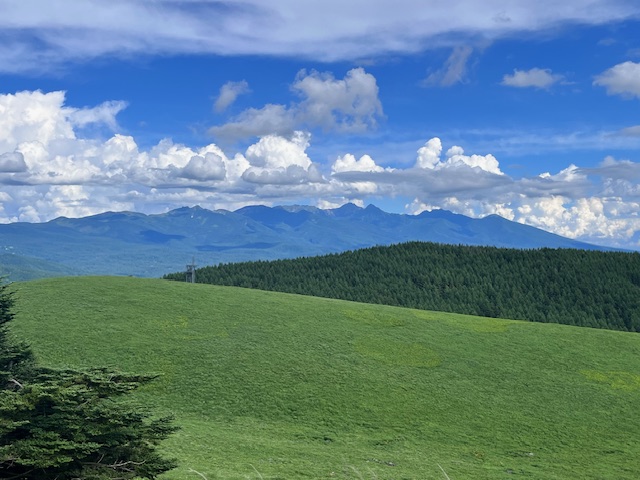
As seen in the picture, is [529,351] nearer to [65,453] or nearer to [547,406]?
[547,406]

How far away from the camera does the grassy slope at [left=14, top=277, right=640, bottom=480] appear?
33.8m

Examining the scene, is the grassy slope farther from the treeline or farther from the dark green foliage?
the treeline

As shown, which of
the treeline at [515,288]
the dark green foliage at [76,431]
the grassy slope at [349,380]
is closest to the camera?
the dark green foliage at [76,431]

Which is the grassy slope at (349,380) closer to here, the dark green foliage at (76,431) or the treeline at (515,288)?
the dark green foliage at (76,431)

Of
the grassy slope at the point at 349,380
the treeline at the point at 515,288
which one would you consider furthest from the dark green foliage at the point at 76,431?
the treeline at the point at 515,288

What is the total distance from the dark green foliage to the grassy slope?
39.9 ft

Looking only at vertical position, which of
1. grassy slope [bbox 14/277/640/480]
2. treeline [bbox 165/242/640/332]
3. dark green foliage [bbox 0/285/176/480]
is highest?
dark green foliage [bbox 0/285/176/480]

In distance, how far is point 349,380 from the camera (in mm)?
46844

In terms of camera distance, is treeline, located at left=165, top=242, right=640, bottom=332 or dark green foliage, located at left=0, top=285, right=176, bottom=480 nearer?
dark green foliage, located at left=0, top=285, right=176, bottom=480

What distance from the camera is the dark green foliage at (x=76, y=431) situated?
41.9ft

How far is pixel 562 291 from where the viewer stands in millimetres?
179875

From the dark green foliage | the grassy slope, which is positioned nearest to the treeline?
the grassy slope

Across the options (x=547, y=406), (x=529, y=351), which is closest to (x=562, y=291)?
(x=529, y=351)

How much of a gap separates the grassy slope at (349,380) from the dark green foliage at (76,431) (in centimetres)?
1217
